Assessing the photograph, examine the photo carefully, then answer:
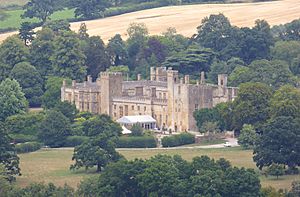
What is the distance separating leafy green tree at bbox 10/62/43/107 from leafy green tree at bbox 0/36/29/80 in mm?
1707

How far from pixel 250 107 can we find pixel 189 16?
56716 mm

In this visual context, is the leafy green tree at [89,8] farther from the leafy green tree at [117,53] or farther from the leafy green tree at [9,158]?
the leafy green tree at [9,158]

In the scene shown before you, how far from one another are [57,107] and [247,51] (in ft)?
95.1

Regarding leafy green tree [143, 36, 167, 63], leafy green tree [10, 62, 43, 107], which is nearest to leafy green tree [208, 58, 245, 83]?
leafy green tree [143, 36, 167, 63]

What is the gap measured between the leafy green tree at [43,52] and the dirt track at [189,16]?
16.5 meters

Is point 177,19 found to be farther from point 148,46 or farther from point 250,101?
point 250,101

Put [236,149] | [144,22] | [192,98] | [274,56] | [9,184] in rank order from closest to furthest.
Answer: [9,184]
[236,149]
[192,98]
[274,56]
[144,22]

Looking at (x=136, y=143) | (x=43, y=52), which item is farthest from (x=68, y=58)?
(x=136, y=143)

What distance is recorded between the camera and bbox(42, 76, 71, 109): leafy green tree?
448 ft

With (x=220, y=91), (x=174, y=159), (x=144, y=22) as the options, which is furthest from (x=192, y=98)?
(x=144, y=22)

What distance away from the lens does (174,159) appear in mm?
104312

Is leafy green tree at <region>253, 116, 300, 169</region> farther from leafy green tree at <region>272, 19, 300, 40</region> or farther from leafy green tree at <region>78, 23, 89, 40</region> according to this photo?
leafy green tree at <region>272, 19, 300, 40</region>

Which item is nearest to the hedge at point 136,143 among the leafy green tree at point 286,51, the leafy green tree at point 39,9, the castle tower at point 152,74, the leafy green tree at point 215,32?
the castle tower at point 152,74

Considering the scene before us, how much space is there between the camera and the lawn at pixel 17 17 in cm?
17925
